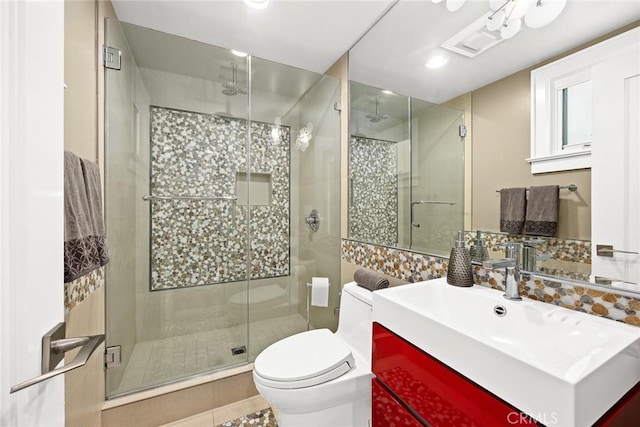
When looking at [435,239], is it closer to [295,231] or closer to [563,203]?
[563,203]

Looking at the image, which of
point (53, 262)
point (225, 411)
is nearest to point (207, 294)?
point (225, 411)

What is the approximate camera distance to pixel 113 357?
1.62 meters

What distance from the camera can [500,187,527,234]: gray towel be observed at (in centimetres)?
111

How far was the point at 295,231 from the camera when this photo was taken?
236 centimetres

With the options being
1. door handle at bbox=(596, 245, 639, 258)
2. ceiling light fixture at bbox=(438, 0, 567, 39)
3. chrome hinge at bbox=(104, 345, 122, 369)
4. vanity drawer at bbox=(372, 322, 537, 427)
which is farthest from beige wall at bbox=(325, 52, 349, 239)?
chrome hinge at bbox=(104, 345, 122, 369)

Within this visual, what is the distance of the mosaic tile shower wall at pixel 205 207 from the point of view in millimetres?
2113

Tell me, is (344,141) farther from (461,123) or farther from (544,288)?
(544,288)

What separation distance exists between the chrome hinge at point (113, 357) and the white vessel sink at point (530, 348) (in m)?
1.60

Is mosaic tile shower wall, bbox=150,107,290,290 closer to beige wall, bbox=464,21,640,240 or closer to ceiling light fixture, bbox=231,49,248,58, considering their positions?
ceiling light fixture, bbox=231,49,248,58

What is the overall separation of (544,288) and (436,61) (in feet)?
4.15

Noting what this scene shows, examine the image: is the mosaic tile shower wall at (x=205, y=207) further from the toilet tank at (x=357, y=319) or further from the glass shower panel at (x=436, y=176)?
the glass shower panel at (x=436, y=176)

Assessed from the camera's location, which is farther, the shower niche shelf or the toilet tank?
the shower niche shelf

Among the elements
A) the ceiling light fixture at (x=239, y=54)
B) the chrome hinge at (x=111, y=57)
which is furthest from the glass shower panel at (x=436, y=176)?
the chrome hinge at (x=111, y=57)

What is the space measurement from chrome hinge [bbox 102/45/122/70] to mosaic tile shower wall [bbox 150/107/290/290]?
0.47m
